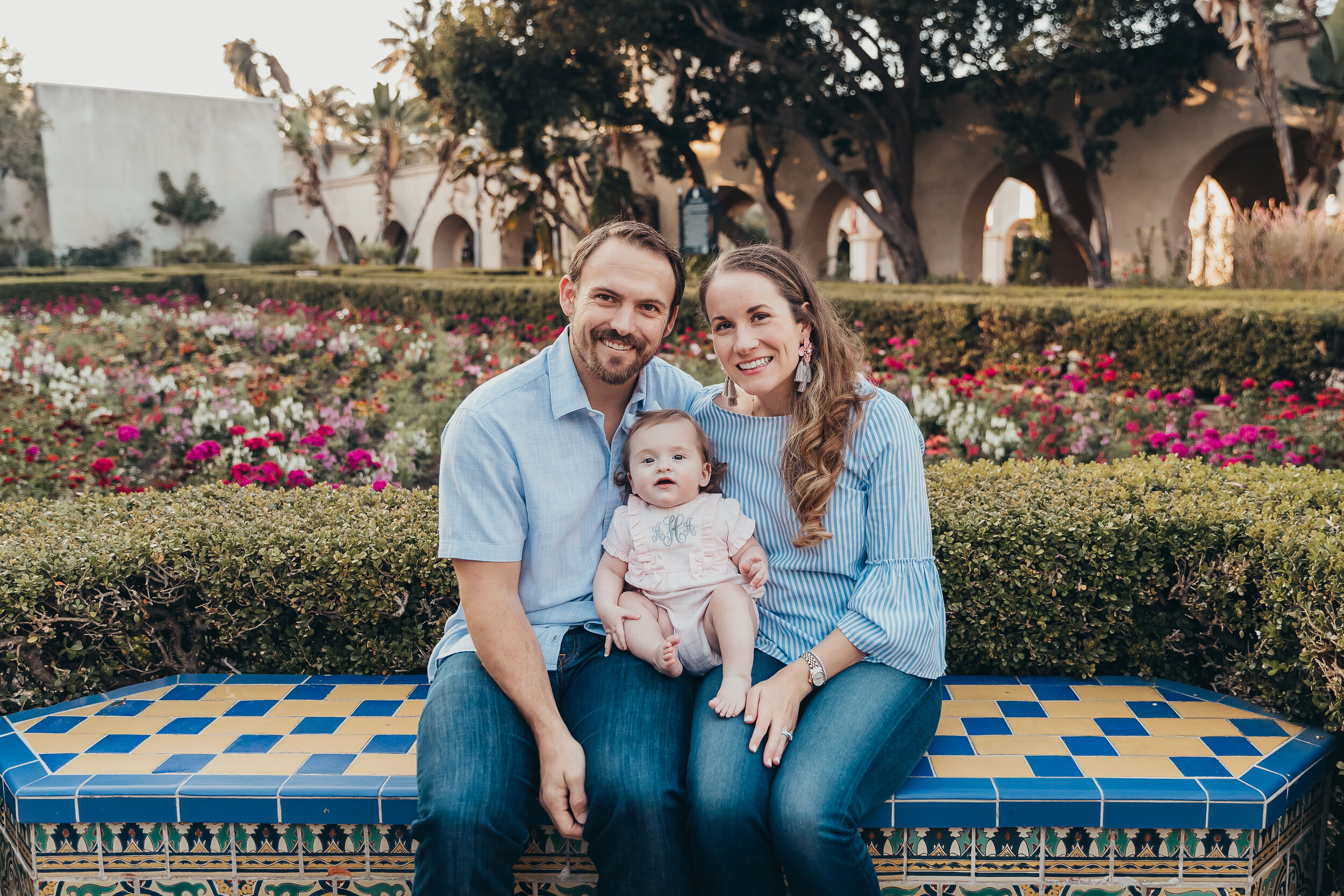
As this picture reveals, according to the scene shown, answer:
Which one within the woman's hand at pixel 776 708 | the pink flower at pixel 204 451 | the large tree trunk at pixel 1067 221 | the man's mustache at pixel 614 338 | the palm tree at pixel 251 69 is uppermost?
the palm tree at pixel 251 69

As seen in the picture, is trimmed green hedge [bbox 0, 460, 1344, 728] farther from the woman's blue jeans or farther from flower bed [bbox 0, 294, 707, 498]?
flower bed [bbox 0, 294, 707, 498]

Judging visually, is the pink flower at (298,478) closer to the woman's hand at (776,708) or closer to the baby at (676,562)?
the baby at (676,562)

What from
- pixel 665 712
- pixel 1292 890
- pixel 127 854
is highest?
pixel 665 712

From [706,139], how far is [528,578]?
56.3ft

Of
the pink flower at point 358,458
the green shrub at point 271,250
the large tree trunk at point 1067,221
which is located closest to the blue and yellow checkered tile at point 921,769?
the pink flower at point 358,458

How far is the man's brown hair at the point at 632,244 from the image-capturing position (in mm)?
2238

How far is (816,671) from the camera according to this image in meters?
2.11

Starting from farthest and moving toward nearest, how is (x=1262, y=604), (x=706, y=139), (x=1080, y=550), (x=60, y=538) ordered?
(x=706, y=139) < (x=60, y=538) < (x=1080, y=550) < (x=1262, y=604)

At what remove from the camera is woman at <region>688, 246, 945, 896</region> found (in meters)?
1.88

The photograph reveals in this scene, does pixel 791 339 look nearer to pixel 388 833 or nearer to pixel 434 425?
pixel 388 833

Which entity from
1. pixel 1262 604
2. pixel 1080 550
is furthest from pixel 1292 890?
pixel 1080 550

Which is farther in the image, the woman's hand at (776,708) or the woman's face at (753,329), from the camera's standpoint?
the woman's face at (753,329)

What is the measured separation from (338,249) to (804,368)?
35987 millimetres

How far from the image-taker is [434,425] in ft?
19.4
